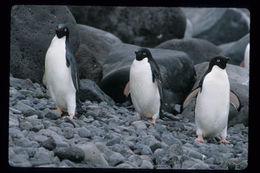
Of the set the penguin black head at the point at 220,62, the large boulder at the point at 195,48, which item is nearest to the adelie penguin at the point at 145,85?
the penguin black head at the point at 220,62

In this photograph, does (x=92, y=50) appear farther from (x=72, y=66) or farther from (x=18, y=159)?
(x=18, y=159)

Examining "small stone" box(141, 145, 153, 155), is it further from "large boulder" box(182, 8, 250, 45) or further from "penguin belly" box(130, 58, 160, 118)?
"large boulder" box(182, 8, 250, 45)

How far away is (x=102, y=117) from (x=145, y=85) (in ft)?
1.95

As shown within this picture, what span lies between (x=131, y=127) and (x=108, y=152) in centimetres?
52

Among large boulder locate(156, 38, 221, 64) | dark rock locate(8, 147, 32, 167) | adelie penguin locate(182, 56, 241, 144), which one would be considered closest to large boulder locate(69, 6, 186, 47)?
large boulder locate(156, 38, 221, 64)

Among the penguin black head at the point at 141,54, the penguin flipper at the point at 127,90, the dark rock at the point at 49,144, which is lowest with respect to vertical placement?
the penguin flipper at the point at 127,90

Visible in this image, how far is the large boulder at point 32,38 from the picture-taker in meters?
3.00

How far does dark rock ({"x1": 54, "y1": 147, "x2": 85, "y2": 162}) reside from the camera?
1981 millimetres

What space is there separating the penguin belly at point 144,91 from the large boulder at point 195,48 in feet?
6.94

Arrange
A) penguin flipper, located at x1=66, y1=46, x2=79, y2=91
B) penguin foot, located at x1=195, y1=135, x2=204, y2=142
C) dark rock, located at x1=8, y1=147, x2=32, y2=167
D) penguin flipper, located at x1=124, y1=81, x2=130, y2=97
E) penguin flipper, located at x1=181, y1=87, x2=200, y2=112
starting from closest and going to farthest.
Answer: dark rock, located at x1=8, y1=147, x2=32, y2=167
penguin foot, located at x1=195, y1=135, x2=204, y2=142
penguin flipper, located at x1=66, y1=46, x2=79, y2=91
penguin flipper, located at x1=181, y1=87, x2=200, y2=112
penguin flipper, located at x1=124, y1=81, x2=130, y2=97

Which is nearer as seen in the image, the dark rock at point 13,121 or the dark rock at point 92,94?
the dark rock at point 13,121

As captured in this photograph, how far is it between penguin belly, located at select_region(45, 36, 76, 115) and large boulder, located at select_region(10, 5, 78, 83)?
13 cm

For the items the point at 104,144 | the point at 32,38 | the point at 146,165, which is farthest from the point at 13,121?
the point at 32,38

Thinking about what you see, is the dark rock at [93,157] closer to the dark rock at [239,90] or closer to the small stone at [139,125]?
the small stone at [139,125]
